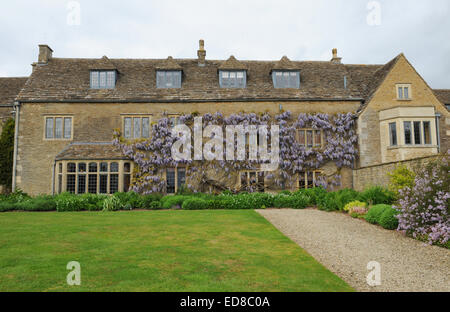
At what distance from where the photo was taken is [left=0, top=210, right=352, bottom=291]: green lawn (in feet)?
15.1

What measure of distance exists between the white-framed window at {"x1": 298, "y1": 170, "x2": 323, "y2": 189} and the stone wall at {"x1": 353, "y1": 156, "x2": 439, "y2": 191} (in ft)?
7.39

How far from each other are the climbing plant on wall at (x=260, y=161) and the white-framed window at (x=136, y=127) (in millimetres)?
495

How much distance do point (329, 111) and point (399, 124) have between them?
A: 4.13m

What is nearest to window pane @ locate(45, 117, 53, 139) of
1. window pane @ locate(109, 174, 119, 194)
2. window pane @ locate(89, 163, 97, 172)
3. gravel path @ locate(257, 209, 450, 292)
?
window pane @ locate(89, 163, 97, 172)

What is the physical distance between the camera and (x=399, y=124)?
1817cm

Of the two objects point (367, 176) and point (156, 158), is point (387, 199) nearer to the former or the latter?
point (367, 176)

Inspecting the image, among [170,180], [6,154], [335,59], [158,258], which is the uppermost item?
[335,59]

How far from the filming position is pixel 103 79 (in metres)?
20.6

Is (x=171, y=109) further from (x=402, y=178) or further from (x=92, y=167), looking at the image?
(x=402, y=178)

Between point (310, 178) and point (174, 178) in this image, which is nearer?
point (174, 178)

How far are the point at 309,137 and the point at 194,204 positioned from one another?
380 inches

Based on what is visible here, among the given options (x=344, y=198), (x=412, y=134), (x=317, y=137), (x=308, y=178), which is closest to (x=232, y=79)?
(x=317, y=137)

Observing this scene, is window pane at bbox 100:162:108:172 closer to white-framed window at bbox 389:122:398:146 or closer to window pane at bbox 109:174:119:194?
window pane at bbox 109:174:119:194
